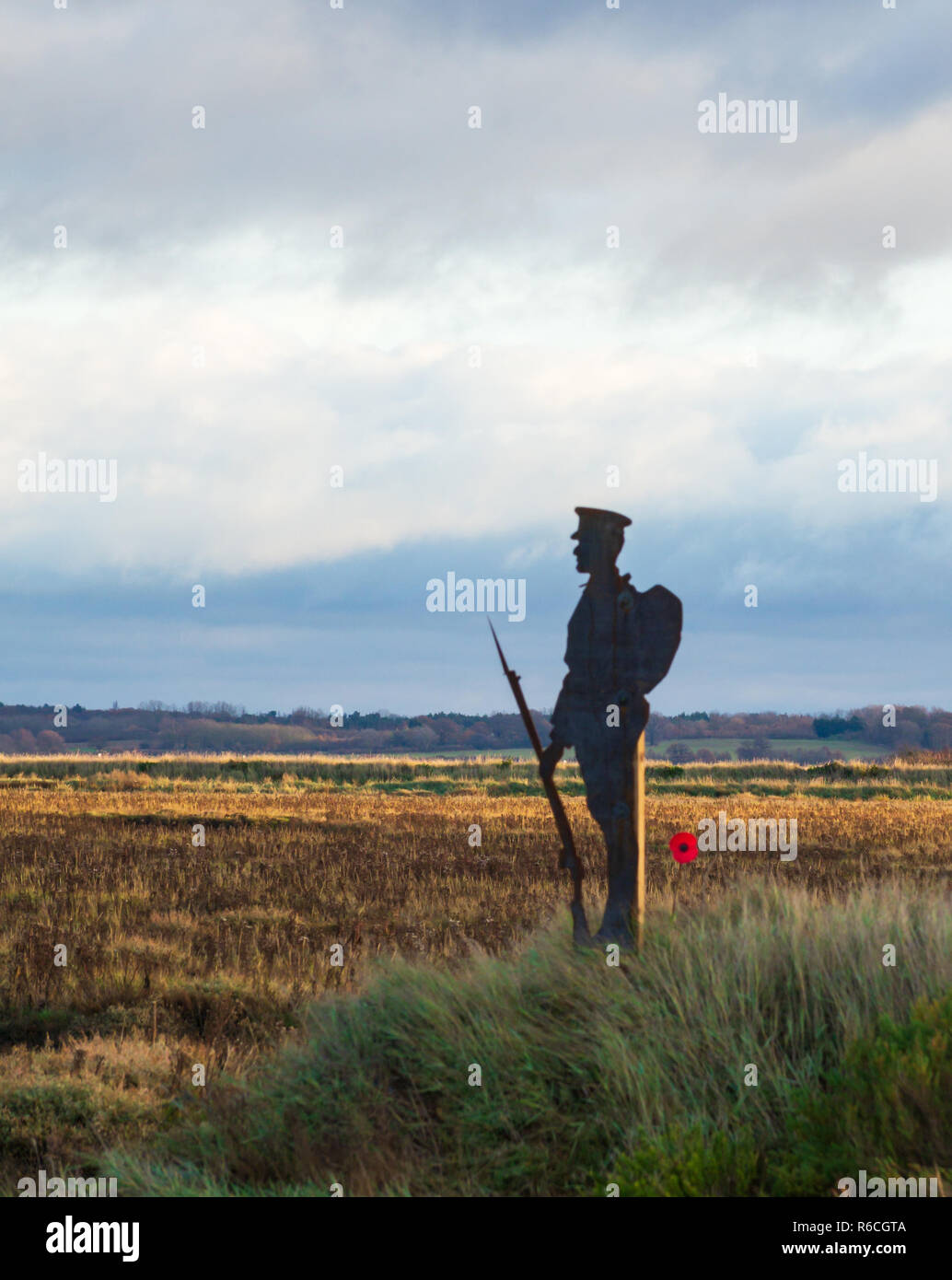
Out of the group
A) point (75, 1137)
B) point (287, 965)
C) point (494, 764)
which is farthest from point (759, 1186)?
point (494, 764)

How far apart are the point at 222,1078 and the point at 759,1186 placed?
11.8 ft

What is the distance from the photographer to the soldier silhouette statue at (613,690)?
24.8 ft

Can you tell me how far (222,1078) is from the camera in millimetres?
7027

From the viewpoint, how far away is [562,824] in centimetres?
772

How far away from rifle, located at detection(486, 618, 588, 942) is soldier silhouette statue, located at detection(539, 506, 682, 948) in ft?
0.21

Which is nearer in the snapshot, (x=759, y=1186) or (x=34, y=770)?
(x=759, y=1186)

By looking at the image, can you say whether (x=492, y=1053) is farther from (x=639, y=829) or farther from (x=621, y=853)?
(x=639, y=829)

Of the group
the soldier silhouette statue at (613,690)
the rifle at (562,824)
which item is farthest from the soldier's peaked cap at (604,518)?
the rifle at (562,824)

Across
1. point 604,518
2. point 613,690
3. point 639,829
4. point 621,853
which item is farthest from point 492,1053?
point 604,518

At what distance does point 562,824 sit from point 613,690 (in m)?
1.04

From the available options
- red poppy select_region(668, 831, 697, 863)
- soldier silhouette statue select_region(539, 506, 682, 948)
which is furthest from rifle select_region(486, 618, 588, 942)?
red poppy select_region(668, 831, 697, 863)

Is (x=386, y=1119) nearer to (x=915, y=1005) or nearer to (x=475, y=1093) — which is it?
(x=475, y=1093)

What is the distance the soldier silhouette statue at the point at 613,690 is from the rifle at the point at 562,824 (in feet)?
0.21
